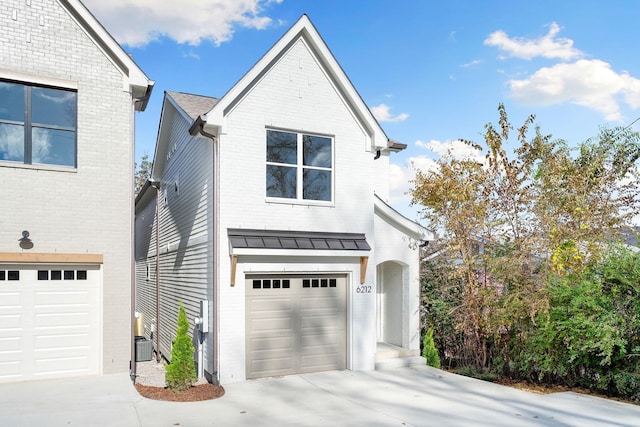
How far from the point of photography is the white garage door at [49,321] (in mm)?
8398

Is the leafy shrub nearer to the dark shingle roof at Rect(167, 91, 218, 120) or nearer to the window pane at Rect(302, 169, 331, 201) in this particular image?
the window pane at Rect(302, 169, 331, 201)

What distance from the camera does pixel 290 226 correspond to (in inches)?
418

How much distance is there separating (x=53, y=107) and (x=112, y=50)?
1.59m

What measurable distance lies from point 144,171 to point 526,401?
119 feet

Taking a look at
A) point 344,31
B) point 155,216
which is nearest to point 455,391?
point 344,31

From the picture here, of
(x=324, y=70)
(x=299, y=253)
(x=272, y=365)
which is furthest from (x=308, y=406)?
(x=324, y=70)

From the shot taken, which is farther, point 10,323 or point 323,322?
point 323,322

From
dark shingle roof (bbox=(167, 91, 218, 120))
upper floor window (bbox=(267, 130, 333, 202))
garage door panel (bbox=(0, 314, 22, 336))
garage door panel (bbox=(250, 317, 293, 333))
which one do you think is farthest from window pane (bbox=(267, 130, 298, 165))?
garage door panel (bbox=(0, 314, 22, 336))

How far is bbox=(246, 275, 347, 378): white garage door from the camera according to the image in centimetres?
1020

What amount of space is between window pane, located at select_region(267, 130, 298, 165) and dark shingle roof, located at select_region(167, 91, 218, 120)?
2011 mm

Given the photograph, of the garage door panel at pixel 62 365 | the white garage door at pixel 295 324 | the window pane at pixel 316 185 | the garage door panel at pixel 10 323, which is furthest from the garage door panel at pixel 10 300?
the window pane at pixel 316 185

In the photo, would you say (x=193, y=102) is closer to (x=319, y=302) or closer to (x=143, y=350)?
(x=319, y=302)

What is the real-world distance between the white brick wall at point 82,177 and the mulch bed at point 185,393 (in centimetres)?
70

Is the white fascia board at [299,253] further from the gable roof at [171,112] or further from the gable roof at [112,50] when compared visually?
the gable roof at [112,50]
